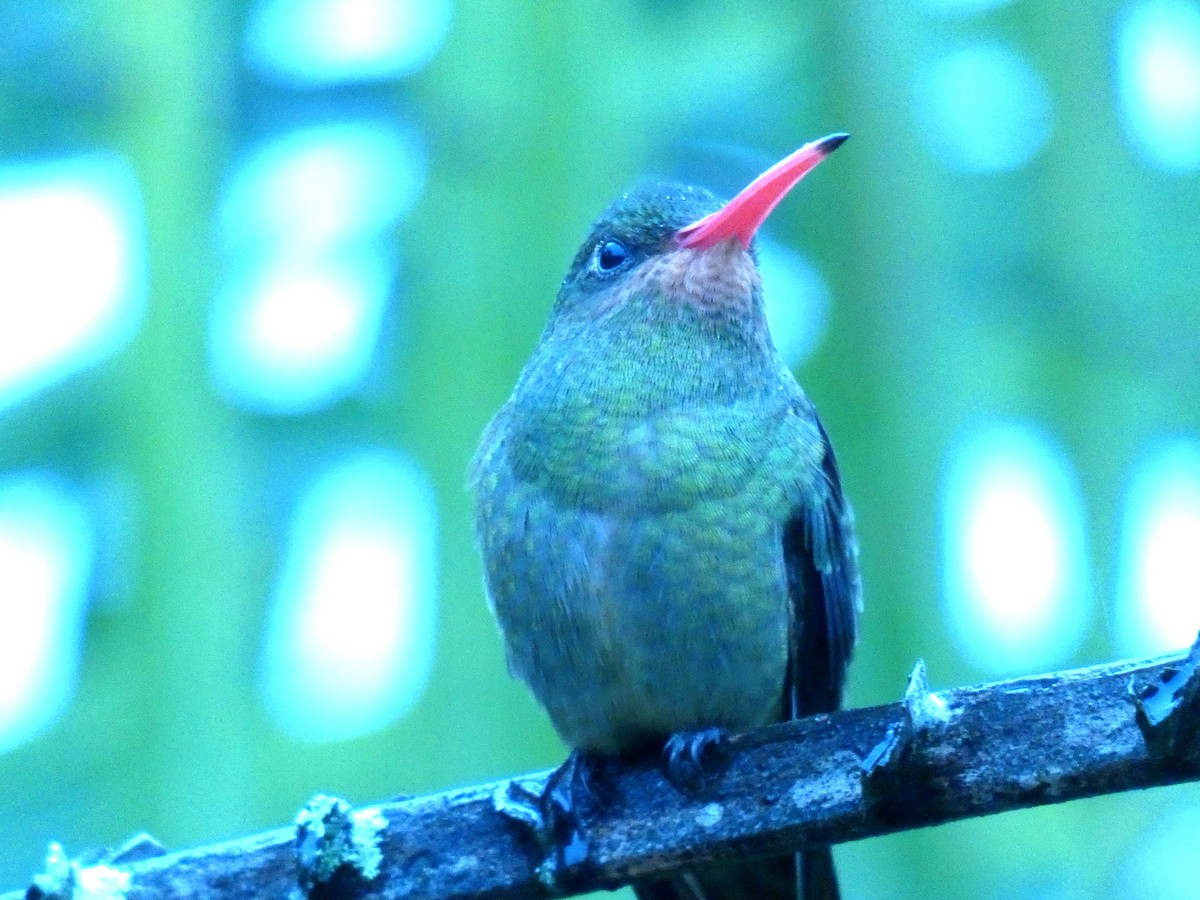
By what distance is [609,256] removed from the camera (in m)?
4.16

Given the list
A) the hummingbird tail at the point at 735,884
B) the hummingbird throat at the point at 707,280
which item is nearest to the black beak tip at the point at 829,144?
the hummingbird throat at the point at 707,280

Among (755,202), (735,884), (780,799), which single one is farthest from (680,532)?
(735,884)

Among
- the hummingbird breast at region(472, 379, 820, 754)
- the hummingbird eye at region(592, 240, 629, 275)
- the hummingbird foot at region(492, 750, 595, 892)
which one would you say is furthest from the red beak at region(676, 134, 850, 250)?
the hummingbird foot at region(492, 750, 595, 892)

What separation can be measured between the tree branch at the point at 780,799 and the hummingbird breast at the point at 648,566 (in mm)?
298

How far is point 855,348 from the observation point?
421 cm

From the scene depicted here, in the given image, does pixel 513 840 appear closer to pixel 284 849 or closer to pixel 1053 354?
pixel 284 849

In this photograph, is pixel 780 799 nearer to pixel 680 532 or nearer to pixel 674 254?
pixel 680 532

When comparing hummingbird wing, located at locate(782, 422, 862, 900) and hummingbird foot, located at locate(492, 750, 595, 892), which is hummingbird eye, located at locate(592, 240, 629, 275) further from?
hummingbird foot, located at locate(492, 750, 595, 892)

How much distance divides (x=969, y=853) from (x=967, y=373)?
3.98 feet

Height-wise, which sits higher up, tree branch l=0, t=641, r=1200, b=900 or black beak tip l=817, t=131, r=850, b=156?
black beak tip l=817, t=131, r=850, b=156

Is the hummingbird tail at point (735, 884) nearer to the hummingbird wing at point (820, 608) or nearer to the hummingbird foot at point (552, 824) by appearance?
the hummingbird wing at point (820, 608)

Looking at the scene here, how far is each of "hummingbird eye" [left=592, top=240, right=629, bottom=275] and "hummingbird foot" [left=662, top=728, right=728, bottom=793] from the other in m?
1.41

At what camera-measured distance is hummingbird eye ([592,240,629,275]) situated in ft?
13.5

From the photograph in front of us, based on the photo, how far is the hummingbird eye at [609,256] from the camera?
411 cm
